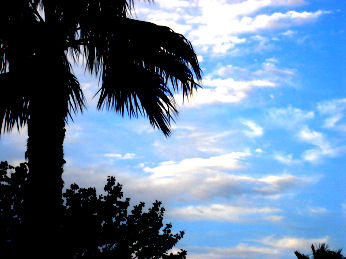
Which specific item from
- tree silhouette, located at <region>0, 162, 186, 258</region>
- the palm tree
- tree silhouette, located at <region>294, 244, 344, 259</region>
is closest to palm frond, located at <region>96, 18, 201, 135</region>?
the palm tree

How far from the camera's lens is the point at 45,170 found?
6.55 m

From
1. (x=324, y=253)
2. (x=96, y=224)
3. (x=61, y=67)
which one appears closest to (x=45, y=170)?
(x=61, y=67)

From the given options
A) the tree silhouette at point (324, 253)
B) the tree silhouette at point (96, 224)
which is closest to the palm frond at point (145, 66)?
the tree silhouette at point (96, 224)

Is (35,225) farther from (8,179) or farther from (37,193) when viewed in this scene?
(8,179)

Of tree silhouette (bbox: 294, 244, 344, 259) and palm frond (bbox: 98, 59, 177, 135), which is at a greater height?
palm frond (bbox: 98, 59, 177, 135)

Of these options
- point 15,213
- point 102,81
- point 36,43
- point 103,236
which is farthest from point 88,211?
point 36,43

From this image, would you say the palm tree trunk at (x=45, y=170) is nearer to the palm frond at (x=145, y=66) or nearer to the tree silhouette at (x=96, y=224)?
the palm frond at (x=145, y=66)

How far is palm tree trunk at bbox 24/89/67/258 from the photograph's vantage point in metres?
6.37

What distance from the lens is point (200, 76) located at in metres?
8.09

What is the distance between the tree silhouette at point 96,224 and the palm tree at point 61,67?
3773 millimetres

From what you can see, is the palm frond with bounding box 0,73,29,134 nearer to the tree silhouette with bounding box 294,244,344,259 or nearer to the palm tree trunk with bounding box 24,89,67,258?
the palm tree trunk with bounding box 24,89,67,258

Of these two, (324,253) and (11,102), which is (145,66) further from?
(324,253)

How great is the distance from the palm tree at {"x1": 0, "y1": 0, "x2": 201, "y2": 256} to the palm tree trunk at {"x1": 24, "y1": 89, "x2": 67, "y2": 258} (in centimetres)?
1

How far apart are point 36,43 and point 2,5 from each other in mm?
744
